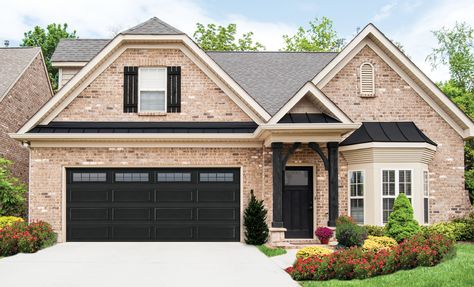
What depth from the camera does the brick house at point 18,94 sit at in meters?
23.1

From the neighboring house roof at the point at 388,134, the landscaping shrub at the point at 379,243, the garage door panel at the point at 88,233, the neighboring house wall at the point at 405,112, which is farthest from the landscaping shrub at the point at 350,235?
the garage door panel at the point at 88,233

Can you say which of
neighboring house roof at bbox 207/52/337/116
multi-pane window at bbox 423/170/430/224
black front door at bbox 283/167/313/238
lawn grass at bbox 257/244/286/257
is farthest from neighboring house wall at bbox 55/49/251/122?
multi-pane window at bbox 423/170/430/224

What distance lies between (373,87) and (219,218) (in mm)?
7158

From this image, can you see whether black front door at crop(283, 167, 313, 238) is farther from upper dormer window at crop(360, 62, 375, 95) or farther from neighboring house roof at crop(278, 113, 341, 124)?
upper dormer window at crop(360, 62, 375, 95)

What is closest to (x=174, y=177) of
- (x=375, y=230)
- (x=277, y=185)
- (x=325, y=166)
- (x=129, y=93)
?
(x=129, y=93)

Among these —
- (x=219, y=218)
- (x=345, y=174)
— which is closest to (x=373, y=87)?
(x=345, y=174)

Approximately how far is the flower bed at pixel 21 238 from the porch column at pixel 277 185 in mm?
7172

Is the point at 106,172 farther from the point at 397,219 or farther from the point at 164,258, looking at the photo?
the point at 397,219

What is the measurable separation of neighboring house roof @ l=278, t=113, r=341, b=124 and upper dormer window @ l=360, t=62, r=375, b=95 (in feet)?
8.01

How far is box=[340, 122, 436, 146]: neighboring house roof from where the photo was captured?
18.2 m

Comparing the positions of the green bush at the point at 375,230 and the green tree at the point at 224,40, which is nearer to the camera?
the green bush at the point at 375,230

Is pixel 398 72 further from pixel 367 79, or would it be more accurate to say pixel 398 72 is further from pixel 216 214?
pixel 216 214

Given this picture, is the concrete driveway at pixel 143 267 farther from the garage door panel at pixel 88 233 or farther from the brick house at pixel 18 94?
the brick house at pixel 18 94

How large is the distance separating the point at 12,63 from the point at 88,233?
35.7 ft
